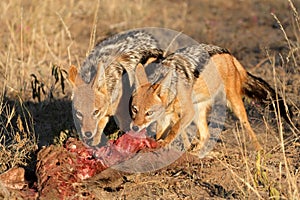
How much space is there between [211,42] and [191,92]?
13.4 feet

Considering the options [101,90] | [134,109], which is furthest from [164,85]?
[101,90]

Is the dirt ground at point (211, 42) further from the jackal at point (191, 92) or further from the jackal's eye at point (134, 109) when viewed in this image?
the jackal's eye at point (134, 109)

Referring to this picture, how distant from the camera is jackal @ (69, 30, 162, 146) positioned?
580 cm

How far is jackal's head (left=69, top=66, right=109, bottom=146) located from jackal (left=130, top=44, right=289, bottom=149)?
355mm

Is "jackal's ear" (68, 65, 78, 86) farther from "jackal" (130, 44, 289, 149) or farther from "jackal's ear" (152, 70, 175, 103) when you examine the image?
"jackal's ear" (152, 70, 175, 103)

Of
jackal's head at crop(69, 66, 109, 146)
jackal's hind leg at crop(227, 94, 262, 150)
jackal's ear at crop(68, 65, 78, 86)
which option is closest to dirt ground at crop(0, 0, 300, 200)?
jackal's hind leg at crop(227, 94, 262, 150)

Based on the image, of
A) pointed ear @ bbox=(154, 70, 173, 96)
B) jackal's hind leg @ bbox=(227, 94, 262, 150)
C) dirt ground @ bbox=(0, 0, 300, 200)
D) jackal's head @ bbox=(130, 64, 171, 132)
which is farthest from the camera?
jackal's hind leg @ bbox=(227, 94, 262, 150)

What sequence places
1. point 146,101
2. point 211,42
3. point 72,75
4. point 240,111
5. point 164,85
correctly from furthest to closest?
point 211,42, point 240,111, point 72,75, point 164,85, point 146,101

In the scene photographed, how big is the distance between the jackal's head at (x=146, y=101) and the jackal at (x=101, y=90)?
282 mm

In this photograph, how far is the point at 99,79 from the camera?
6012mm

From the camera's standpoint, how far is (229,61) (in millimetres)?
6246

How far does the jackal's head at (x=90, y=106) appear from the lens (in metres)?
5.75

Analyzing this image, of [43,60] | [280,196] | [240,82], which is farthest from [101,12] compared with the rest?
[280,196]

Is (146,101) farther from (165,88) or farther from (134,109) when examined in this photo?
(165,88)
